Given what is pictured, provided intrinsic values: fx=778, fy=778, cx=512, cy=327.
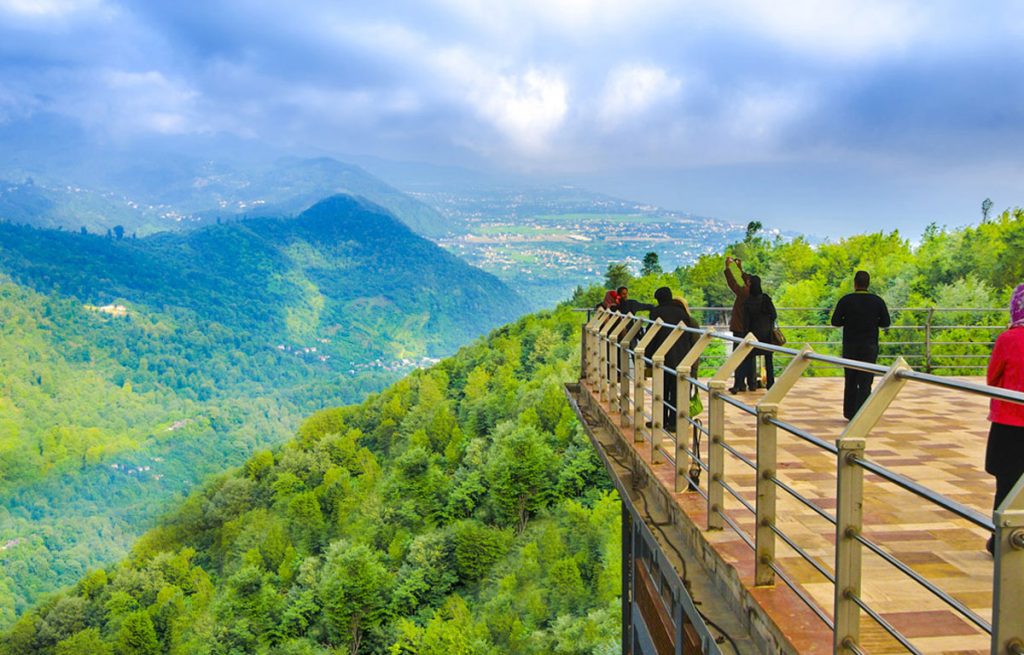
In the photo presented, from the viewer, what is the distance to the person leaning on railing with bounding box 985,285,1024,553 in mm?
3777

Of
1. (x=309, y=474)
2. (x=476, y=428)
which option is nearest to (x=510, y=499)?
(x=476, y=428)

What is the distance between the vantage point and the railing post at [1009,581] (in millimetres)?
1936

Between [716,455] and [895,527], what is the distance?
1.17 m

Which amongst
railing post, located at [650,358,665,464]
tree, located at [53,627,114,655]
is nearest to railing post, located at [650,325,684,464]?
railing post, located at [650,358,665,464]

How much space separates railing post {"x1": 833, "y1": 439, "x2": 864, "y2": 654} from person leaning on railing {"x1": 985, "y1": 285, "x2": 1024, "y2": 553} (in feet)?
→ 5.01

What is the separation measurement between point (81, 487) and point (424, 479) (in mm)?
114745

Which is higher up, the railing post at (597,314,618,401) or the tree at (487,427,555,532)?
the railing post at (597,314,618,401)

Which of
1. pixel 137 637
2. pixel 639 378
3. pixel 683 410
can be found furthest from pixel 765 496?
pixel 137 637

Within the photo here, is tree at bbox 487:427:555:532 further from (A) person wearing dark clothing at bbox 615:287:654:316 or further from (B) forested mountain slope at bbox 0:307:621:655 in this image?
(A) person wearing dark clothing at bbox 615:287:654:316

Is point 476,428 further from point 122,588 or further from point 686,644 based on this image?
point 686,644

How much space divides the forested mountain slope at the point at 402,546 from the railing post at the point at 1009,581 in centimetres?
2600

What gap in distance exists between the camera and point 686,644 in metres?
5.14

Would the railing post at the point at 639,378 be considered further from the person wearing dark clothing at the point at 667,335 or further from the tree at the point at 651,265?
the tree at the point at 651,265

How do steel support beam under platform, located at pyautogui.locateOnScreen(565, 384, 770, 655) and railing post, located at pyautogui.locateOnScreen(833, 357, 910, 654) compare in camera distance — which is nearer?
railing post, located at pyautogui.locateOnScreen(833, 357, 910, 654)
